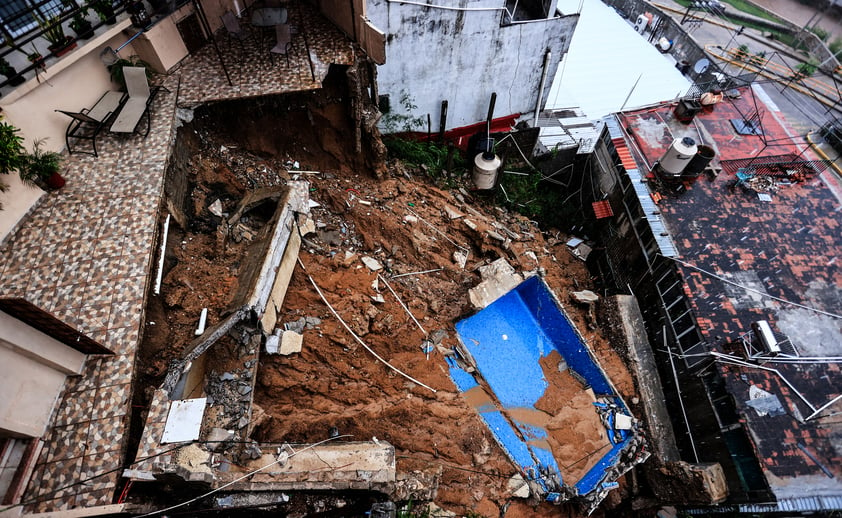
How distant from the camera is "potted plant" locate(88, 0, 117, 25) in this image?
26.7 ft

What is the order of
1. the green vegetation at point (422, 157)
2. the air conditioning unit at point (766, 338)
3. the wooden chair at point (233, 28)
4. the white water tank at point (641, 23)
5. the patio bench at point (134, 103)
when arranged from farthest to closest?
the white water tank at point (641, 23), the green vegetation at point (422, 157), the wooden chair at point (233, 28), the air conditioning unit at point (766, 338), the patio bench at point (134, 103)

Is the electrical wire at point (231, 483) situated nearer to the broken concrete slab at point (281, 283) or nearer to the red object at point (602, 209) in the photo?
the broken concrete slab at point (281, 283)

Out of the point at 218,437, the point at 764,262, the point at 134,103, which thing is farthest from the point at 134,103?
the point at 764,262

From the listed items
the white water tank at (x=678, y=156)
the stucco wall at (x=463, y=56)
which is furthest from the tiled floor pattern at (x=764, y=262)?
the stucco wall at (x=463, y=56)

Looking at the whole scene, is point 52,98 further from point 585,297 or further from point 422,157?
point 585,297

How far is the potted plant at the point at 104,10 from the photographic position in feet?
26.7

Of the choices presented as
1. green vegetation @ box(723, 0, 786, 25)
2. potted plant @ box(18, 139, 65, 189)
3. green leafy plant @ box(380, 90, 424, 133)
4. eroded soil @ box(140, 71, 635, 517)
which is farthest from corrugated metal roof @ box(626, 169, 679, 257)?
green vegetation @ box(723, 0, 786, 25)

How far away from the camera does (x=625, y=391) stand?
31.2 feet

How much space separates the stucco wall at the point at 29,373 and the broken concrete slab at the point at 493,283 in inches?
289

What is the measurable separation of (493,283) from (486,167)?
468cm

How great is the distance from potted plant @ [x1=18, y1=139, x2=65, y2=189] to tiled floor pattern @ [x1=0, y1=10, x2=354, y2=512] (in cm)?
20

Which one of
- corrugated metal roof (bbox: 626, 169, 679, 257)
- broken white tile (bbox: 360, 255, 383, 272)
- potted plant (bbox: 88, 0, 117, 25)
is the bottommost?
corrugated metal roof (bbox: 626, 169, 679, 257)

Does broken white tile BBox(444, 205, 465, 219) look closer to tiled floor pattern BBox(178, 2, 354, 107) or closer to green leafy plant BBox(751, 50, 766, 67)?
tiled floor pattern BBox(178, 2, 354, 107)

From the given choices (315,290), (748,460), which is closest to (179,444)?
(315,290)
